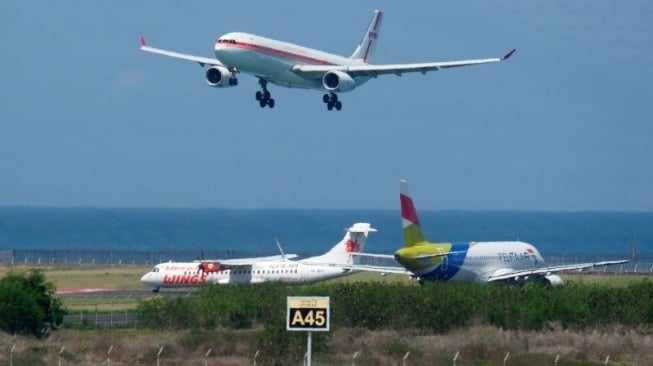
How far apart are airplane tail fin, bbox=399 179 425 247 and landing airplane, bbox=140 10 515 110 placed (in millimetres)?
6966

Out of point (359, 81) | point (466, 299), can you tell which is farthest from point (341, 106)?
point (466, 299)

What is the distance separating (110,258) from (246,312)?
7168 cm

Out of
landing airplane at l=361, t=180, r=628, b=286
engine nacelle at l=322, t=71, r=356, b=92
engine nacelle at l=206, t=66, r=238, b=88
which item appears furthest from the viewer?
engine nacelle at l=322, t=71, r=356, b=92

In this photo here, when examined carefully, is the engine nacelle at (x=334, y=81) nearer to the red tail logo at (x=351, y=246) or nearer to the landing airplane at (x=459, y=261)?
the landing airplane at (x=459, y=261)

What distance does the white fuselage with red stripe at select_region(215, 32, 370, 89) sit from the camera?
69875 millimetres

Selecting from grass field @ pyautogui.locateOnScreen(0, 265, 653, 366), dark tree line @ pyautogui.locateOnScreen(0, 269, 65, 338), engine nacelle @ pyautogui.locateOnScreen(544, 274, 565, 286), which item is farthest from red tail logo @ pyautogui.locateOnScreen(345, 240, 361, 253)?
dark tree line @ pyautogui.locateOnScreen(0, 269, 65, 338)

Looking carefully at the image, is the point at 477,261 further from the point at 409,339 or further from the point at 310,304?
the point at 310,304

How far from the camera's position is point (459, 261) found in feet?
228

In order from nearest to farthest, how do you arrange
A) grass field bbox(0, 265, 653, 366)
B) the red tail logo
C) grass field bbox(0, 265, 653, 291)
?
grass field bbox(0, 265, 653, 366), grass field bbox(0, 265, 653, 291), the red tail logo

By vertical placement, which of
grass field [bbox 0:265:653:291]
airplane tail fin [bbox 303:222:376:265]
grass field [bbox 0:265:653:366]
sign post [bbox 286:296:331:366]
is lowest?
grass field [bbox 0:265:653:366]

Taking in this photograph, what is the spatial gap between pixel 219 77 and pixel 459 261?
50.2ft

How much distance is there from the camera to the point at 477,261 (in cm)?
7081

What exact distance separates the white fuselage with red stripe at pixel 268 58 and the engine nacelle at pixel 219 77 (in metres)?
0.54

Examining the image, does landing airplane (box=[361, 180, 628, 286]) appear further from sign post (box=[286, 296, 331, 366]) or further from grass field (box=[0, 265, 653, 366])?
sign post (box=[286, 296, 331, 366])
